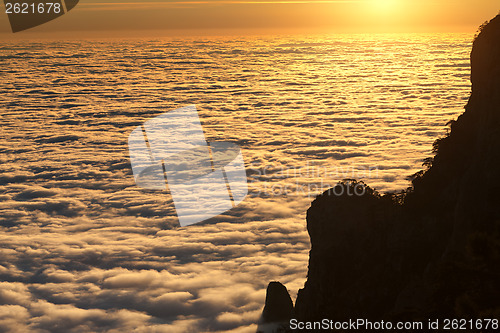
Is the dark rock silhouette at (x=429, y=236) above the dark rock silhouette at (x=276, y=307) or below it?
above

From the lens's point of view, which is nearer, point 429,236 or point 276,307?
point 429,236

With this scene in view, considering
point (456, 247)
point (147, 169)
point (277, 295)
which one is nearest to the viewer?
Result: point (456, 247)

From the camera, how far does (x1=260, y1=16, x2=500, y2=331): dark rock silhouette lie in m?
16.8

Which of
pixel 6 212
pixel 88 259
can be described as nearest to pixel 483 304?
pixel 88 259

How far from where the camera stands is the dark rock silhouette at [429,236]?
16.8m

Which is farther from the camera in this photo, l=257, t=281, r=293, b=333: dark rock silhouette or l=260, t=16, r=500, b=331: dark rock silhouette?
l=257, t=281, r=293, b=333: dark rock silhouette

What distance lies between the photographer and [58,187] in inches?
4697

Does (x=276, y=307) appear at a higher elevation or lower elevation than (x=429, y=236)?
lower

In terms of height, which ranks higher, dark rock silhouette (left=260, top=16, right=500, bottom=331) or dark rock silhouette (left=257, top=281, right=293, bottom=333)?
dark rock silhouette (left=260, top=16, right=500, bottom=331)

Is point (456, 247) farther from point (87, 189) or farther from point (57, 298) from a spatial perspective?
point (87, 189)

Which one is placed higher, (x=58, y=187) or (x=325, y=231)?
(x=325, y=231)

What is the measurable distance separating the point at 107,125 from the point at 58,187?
80678 mm

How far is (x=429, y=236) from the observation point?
2042cm

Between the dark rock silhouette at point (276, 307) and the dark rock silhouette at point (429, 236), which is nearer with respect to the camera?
the dark rock silhouette at point (429, 236)
